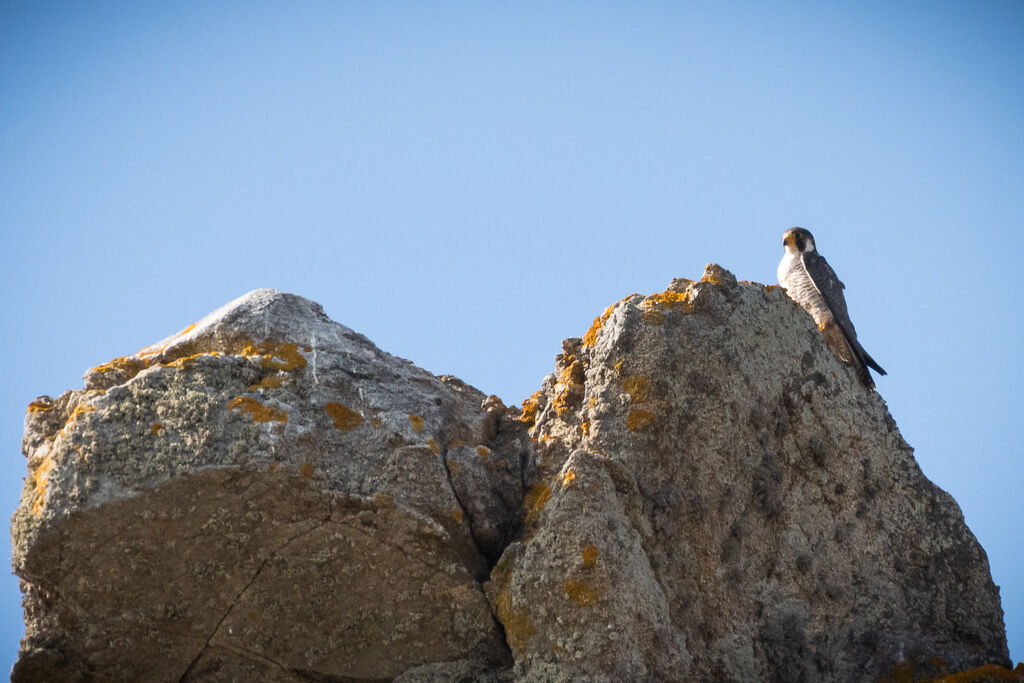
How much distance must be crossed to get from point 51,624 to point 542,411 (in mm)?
3550

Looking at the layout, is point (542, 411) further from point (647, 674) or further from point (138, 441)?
point (138, 441)

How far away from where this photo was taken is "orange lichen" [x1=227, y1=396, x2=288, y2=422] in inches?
229

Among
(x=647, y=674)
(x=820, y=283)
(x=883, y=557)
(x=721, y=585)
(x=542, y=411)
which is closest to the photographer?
(x=647, y=674)

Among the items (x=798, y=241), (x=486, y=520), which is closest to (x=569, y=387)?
(x=486, y=520)

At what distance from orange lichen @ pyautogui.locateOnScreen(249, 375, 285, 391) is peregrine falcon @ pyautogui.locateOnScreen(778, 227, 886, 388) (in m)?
4.07

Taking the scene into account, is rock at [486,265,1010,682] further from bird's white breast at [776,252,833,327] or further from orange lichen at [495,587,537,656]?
bird's white breast at [776,252,833,327]

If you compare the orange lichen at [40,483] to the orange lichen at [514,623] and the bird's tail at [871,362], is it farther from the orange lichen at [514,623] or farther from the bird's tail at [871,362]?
the bird's tail at [871,362]

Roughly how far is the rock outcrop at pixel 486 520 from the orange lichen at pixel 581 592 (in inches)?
0.7

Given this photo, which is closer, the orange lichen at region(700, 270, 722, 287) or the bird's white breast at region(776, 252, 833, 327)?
the orange lichen at region(700, 270, 722, 287)

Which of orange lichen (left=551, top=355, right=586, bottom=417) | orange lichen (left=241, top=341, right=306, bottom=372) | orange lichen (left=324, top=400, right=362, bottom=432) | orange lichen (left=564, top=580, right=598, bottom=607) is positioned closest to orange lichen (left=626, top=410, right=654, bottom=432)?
orange lichen (left=551, top=355, right=586, bottom=417)

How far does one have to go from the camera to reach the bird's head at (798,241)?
938cm

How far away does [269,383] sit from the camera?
6.06 metres

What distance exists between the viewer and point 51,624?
554cm

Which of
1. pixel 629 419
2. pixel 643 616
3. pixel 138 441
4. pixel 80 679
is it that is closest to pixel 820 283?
pixel 629 419
